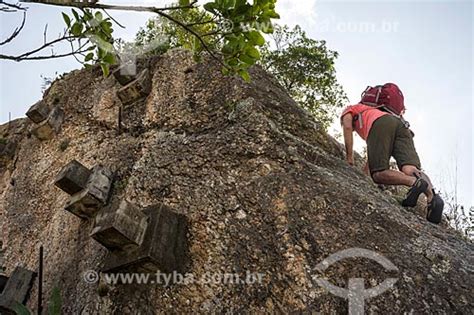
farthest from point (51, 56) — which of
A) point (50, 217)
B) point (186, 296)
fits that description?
point (50, 217)

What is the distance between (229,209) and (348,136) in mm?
2072

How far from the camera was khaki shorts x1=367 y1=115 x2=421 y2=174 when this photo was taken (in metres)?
4.95

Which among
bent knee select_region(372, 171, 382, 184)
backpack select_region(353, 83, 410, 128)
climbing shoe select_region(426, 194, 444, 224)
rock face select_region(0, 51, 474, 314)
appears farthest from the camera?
backpack select_region(353, 83, 410, 128)

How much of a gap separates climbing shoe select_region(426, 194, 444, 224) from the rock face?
139mm

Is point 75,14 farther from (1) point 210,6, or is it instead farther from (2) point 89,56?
(1) point 210,6

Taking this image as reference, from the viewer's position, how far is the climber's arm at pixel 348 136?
5.16m

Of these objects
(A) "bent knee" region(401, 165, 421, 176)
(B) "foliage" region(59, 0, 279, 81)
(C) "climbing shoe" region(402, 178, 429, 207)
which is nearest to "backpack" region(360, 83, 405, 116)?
(A) "bent knee" region(401, 165, 421, 176)

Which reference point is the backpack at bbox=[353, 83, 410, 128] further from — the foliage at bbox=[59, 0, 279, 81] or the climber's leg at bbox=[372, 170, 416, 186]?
the foliage at bbox=[59, 0, 279, 81]

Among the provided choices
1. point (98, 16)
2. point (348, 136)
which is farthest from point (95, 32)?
point (348, 136)

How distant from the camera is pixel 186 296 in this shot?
3246 millimetres

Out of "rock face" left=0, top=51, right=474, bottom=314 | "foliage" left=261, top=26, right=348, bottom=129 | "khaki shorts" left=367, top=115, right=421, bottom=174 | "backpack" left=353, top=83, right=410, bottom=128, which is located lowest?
"rock face" left=0, top=51, right=474, bottom=314

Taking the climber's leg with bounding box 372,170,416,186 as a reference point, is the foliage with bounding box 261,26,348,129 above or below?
above

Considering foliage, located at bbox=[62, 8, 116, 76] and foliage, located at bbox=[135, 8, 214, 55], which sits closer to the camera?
foliage, located at bbox=[62, 8, 116, 76]

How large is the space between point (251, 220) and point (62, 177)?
76.2 inches
